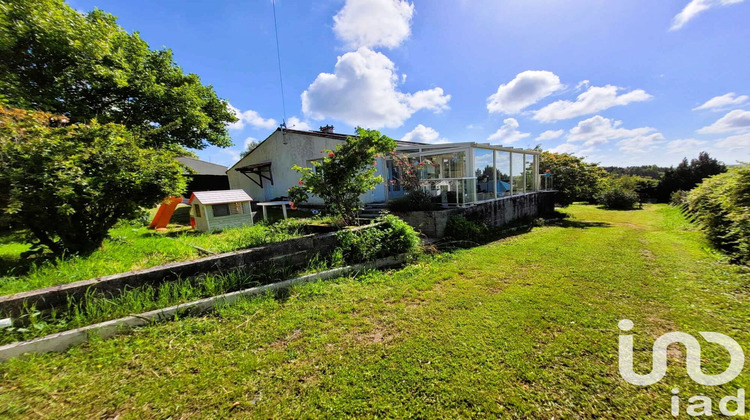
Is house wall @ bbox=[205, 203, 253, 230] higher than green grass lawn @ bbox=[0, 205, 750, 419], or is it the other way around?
house wall @ bbox=[205, 203, 253, 230]

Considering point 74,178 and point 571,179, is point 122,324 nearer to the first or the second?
point 74,178

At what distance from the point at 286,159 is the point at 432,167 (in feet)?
26.6

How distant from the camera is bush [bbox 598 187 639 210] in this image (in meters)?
19.1

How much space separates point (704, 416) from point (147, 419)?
4091mm

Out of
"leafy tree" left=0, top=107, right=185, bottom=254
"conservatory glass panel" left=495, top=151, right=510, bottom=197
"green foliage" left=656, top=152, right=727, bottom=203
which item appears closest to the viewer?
"leafy tree" left=0, top=107, right=185, bottom=254

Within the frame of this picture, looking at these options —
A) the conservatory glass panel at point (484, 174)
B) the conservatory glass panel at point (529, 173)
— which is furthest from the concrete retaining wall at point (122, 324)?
the conservatory glass panel at point (529, 173)

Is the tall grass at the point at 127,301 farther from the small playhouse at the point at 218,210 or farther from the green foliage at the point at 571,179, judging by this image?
the green foliage at the point at 571,179

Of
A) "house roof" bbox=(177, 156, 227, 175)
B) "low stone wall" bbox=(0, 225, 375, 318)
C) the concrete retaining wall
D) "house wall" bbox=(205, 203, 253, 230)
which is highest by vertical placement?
"house roof" bbox=(177, 156, 227, 175)

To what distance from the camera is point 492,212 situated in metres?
9.34

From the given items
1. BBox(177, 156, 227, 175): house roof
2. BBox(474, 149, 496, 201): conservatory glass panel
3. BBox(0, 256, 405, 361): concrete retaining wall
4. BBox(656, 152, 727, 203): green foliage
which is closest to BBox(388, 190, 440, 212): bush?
BBox(474, 149, 496, 201): conservatory glass panel

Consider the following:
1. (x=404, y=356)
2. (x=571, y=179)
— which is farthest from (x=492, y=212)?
(x=571, y=179)

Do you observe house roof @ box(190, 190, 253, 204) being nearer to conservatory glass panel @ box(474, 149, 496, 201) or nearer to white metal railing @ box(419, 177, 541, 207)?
white metal railing @ box(419, 177, 541, 207)

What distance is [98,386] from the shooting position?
2082 mm

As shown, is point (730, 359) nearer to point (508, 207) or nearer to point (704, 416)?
point (704, 416)
